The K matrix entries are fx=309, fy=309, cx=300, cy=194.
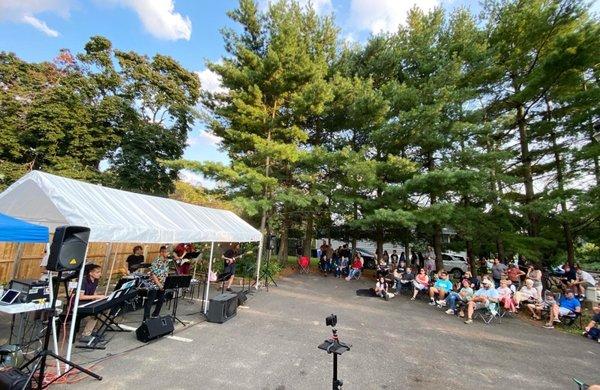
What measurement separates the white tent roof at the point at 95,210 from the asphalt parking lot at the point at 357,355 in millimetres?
1890

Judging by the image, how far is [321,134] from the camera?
1728cm

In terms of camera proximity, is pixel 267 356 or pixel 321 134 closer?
pixel 267 356

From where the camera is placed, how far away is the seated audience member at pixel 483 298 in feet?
28.6

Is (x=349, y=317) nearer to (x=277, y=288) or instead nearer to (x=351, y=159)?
(x=277, y=288)

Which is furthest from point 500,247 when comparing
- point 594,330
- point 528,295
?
point 594,330

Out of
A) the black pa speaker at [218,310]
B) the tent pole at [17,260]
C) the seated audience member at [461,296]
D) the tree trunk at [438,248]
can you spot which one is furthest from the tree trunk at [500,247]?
the tent pole at [17,260]

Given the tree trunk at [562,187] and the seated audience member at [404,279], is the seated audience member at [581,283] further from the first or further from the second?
the seated audience member at [404,279]

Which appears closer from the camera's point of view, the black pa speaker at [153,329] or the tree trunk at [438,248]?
the black pa speaker at [153,329]

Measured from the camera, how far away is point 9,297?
4.27m

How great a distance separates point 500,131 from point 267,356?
15357 mm

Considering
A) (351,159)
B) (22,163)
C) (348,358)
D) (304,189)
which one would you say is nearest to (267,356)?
(348,358)

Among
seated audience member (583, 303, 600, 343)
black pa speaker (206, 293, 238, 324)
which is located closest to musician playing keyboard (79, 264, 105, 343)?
black pa speaker (206, 293, 238, 324)

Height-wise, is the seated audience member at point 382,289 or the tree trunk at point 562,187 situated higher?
the tree trunk at point 562,187

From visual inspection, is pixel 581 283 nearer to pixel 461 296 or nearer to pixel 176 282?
pixel 461 296
